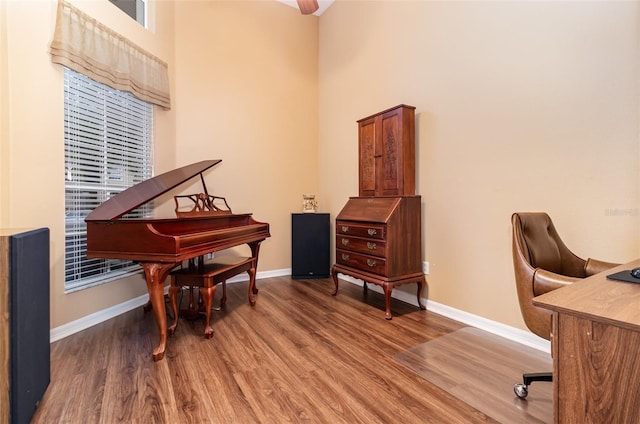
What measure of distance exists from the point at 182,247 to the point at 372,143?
2.15m

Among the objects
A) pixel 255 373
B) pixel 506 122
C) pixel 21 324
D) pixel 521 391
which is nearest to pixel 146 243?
pixel 21 324

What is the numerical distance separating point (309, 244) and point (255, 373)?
7.66ft

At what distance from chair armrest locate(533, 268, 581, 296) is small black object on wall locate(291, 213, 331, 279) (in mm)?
2819

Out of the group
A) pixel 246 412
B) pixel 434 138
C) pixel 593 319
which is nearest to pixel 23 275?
pixel 246 412

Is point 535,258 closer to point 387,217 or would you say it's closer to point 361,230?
point 387,217

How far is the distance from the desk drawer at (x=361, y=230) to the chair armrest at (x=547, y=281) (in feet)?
4.35

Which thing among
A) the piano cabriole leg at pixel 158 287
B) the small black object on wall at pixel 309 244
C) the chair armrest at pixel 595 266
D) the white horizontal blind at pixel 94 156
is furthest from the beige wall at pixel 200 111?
the chair armrest at pixel 595 266

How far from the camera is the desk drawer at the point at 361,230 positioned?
8.96 ft

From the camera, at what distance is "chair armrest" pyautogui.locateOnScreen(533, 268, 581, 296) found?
1.39 m

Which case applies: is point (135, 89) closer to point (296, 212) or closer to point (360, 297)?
point (296, 212)

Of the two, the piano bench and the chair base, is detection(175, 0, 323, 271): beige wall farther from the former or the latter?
the chair base

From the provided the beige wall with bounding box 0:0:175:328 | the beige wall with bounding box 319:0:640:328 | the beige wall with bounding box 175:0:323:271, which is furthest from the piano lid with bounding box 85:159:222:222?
the beige wall with bounding box 319:0:640:328

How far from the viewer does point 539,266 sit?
1.71 metres

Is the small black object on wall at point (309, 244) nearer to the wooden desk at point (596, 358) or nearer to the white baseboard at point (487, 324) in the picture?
the white baseboard at point (487, 324)
